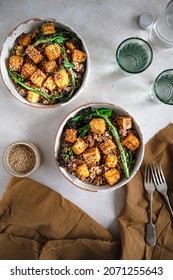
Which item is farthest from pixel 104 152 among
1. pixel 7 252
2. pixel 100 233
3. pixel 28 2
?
pixel 28 2

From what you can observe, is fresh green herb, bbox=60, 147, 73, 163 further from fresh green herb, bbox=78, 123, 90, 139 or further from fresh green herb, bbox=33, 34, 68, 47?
fresh green herb, bbox=33, 34, 68, 47

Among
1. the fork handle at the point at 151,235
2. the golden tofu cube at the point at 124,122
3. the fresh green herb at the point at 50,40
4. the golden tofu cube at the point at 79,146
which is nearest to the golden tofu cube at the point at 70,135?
the golden tofu cube at the point at 79,146

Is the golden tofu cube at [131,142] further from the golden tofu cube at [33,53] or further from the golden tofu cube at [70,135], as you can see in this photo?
the golden tofu cube at [33,53]

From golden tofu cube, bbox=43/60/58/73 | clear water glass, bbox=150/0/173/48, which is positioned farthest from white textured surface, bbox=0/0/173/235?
golden tofu cube, bbox=43/60/58/73

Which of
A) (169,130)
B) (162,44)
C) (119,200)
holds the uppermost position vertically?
(162,44)

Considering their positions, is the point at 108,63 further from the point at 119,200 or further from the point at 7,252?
the point at 7,252
